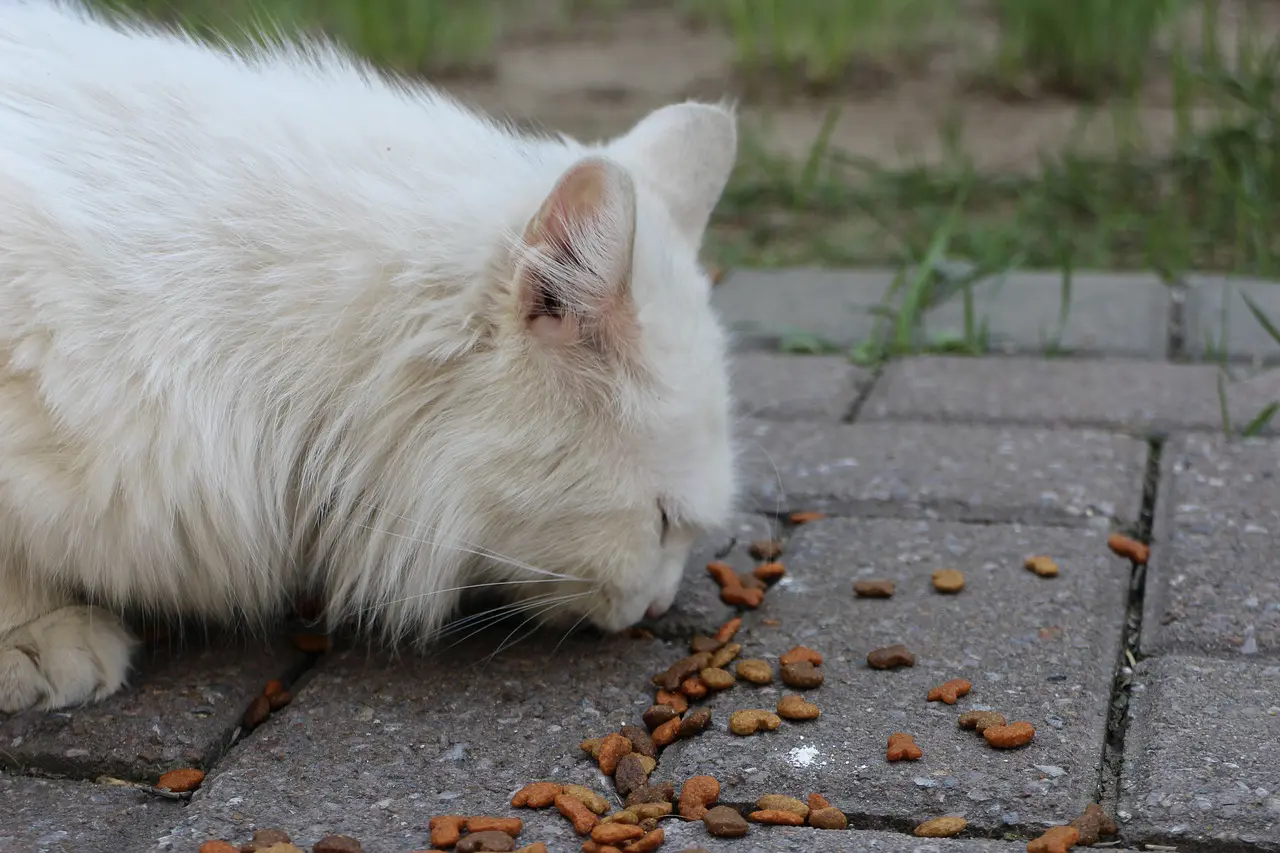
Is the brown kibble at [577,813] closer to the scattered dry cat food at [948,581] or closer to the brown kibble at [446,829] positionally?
the brown kibble at [446,829]

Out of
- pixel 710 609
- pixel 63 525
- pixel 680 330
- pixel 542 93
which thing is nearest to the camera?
pixel 63 525

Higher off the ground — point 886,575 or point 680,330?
point 680,330

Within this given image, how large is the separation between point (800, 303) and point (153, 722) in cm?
218

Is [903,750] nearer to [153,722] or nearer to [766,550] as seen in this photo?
[766,550]

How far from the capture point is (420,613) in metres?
1.99

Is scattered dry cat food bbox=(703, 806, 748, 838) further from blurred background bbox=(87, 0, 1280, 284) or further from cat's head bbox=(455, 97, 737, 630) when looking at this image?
blurred background bbox=(87, 0, 1280, 284)

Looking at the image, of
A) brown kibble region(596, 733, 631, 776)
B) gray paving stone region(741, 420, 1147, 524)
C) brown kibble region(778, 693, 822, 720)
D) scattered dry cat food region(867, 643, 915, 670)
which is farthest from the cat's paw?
gray paving stone region(741, 420, 1147, 524)

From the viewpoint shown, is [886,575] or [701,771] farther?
A: [886,575]

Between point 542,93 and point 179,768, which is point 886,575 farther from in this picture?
point 542,93

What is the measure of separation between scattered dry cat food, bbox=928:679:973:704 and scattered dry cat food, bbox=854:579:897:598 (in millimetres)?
293

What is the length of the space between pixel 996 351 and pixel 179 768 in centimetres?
216

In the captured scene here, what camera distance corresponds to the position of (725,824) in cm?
158

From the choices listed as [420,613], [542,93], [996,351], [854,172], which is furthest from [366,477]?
[542,93]

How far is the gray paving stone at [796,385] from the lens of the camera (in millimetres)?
2988
